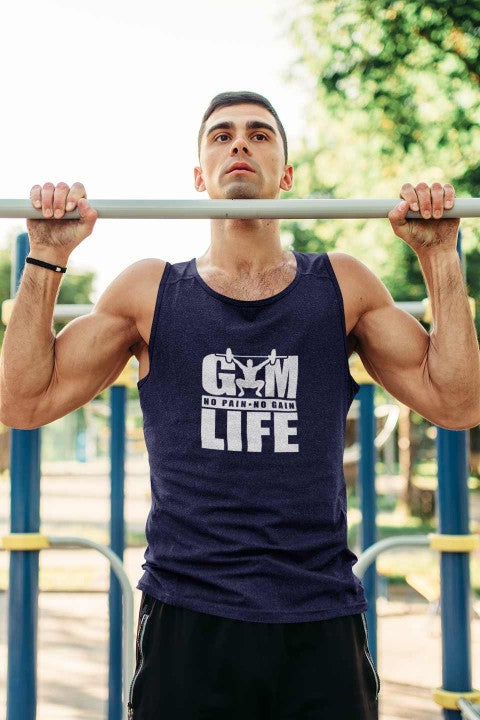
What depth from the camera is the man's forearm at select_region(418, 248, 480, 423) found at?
1884 millimetres

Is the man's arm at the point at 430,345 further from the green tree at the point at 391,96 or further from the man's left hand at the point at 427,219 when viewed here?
the green tree at the point at 391,96

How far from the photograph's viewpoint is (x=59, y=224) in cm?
191

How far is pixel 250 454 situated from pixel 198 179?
0.79m

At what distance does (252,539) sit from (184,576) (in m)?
0.16

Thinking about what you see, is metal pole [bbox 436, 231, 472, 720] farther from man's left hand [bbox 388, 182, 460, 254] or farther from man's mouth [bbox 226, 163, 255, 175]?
man's mouth [bbox 226, 163, 255, 175]

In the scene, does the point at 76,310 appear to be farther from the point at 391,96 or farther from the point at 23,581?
the point at 391,96

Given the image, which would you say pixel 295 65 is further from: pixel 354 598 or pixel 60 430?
pixel 60 430

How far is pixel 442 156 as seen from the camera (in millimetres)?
7641

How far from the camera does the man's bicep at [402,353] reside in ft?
6.40

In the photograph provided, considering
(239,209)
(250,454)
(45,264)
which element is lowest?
(250,454)

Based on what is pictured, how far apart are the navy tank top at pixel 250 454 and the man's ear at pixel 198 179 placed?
0.37m

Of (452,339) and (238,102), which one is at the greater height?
(238,102)

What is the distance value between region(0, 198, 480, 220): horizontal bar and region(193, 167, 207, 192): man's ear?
369mm

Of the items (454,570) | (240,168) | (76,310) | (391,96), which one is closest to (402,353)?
(240,168)
